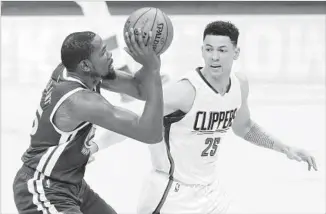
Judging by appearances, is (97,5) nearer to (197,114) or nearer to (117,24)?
(117,24)

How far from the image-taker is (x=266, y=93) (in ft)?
23.4

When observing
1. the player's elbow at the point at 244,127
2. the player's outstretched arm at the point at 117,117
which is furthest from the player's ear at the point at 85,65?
the player's elbow at the point at 244,127

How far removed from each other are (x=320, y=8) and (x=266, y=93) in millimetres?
1700

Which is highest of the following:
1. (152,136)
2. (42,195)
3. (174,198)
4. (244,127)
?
(152,136)

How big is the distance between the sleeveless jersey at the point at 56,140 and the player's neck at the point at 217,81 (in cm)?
84

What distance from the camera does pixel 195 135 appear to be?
4.12 metres

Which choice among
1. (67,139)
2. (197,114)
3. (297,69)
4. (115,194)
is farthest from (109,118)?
(297,69)

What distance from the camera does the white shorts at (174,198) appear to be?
411 cm

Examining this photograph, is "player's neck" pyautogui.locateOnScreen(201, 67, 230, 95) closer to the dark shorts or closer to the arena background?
the dark shorts

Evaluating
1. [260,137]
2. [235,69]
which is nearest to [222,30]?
[260,137]

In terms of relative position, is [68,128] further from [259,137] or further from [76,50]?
[259,137]

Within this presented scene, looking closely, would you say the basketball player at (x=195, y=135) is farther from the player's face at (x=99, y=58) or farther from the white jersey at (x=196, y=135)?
the player's face at (x=99, y=58)

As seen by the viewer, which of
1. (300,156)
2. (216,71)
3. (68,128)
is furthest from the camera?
(300,156)

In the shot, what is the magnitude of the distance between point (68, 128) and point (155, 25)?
687 millimetres
